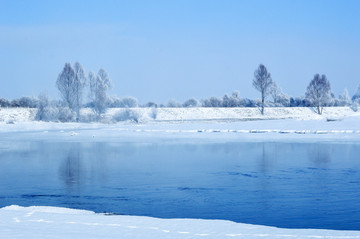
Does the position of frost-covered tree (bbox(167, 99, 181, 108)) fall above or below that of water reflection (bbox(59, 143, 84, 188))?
above

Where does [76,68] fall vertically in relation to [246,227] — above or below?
above

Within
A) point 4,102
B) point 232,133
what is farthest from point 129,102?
point 232,133

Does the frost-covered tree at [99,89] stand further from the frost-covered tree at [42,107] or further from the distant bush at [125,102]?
the distant bush at [125,102]

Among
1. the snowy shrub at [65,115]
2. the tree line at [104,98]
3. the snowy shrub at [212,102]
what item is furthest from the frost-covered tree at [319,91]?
the snowy shrub at [65,115]

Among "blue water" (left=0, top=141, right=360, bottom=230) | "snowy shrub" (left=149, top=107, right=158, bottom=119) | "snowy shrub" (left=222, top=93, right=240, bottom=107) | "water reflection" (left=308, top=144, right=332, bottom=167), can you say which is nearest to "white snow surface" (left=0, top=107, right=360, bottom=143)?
"snowy shrub" (left=149, top=107, right=158, bottom=119)

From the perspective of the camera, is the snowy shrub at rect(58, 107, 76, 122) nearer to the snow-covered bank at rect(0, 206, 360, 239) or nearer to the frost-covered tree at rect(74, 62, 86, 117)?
the frost-covered tree at rect(74, 62, 86, 117)

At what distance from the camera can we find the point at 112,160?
19250mm

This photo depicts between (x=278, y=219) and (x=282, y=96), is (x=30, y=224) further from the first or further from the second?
(x=282, y=96)

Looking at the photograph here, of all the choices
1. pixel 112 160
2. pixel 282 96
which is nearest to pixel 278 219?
pixel 112 160

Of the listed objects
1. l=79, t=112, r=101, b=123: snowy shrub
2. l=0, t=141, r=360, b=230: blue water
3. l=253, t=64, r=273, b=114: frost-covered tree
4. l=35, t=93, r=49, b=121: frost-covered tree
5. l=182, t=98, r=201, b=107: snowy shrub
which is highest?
l=253, t=64, r=273, b=114: frost-covered tree

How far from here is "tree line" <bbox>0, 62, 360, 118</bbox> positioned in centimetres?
6309

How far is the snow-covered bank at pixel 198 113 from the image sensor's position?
63531 millimetres

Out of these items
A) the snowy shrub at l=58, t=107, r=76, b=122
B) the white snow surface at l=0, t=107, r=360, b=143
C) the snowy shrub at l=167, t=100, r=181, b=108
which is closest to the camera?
the white snow surface at l=0, t=107, r=360, b=143

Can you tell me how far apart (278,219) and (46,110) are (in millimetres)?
55585
